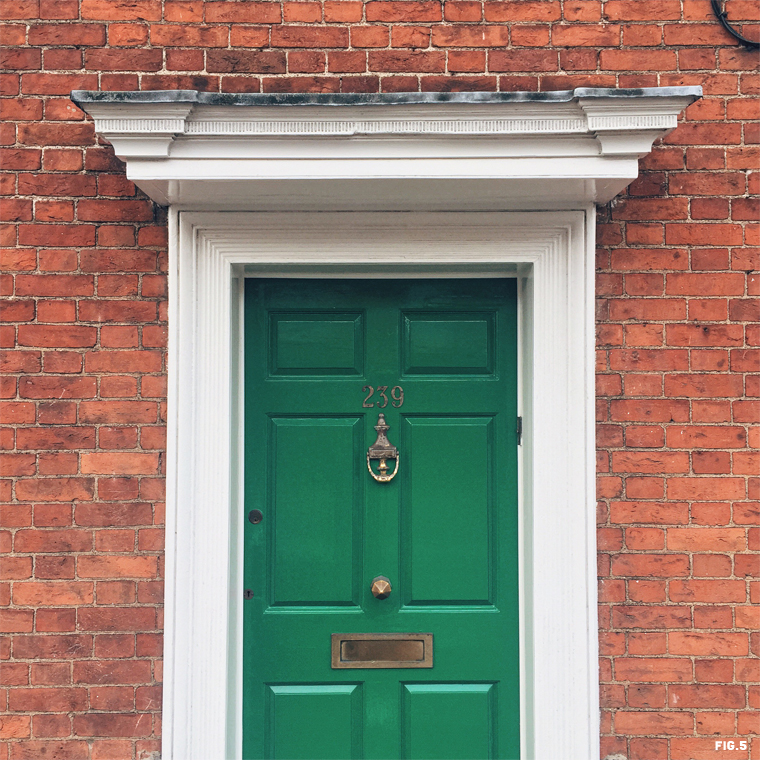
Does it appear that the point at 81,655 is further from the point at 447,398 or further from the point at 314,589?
the point at 447,398

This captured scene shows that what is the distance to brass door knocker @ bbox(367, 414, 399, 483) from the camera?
108 inches

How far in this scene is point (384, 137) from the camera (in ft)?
7.55

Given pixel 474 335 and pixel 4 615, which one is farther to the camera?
pixel 474 335

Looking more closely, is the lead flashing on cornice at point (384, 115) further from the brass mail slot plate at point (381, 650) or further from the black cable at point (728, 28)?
the brass mail slot plate at point (381, 650)

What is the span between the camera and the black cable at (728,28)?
8.55 ft

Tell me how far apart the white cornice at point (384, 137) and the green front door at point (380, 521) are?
1.93 feet

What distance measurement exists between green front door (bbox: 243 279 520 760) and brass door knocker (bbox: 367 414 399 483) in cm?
2

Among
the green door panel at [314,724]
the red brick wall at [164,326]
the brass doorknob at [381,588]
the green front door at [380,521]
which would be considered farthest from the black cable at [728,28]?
the green door panel at [314,724]

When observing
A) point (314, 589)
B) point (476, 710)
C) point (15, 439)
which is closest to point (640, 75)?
point (314, 589)

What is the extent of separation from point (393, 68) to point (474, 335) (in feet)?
3.66

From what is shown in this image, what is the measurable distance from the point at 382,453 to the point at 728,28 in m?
2.18

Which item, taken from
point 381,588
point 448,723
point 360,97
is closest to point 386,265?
point 360,97

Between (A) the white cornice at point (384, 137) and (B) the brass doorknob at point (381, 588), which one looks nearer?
(A) the white cornice at point (384, 137)

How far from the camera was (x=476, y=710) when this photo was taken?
2736 millimetres
